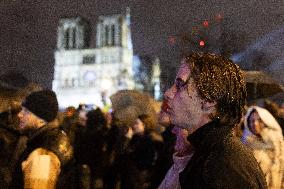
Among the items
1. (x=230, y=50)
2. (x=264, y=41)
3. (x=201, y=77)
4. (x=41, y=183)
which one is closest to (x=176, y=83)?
(x=201, y=77)

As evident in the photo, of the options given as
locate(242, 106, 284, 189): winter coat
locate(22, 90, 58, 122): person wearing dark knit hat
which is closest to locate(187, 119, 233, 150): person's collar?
locate(22, 90, 58, 122): person wearing dark knit hat

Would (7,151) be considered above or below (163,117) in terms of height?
below

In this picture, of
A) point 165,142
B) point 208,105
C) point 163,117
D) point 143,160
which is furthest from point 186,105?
point 143,160

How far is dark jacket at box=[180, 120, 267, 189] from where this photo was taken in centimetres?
114

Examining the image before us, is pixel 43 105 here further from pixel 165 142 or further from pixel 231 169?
pixel 165 142

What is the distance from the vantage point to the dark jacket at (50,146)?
9.28ft

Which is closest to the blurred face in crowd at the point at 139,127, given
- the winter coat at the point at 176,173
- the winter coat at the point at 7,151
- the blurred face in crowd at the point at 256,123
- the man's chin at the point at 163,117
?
the blurred face in crowd at the point at 256,123

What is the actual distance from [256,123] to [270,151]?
1.04 feet

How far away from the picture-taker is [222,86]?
1.33 metres

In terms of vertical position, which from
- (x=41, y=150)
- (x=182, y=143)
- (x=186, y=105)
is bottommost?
Result: (x=41, y=150)

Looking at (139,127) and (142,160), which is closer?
(142,160)

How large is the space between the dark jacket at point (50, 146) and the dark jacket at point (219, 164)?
67.7 inches

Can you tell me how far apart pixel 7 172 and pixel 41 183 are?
811 mm

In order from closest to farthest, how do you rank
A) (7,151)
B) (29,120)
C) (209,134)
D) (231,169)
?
(231,169)
(209,134)
(29,120)
(7,151)
